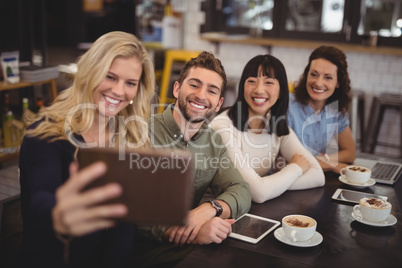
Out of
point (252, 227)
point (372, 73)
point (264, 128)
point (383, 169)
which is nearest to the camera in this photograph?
point (252, 227)

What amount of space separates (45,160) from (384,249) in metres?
1.22

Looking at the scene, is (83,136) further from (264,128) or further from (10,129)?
(10,129)

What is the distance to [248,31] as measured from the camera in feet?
18.5

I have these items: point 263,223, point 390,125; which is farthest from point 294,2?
point 263,223

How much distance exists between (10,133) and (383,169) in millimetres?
2870

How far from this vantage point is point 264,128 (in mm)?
2391

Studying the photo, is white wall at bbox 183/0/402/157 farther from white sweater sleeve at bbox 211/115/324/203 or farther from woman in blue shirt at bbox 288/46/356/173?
white sweater sleeve at bbox 211/115/324/203

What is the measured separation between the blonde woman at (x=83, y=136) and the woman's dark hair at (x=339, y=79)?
4.78 ft

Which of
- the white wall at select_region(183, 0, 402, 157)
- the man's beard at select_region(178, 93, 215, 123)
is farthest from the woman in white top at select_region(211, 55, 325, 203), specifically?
the white wall at select_region(183, 0, 402, 157)

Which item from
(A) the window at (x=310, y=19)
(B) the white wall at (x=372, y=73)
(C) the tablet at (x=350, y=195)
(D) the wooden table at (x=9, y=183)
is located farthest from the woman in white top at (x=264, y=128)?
(A) the window at (x=310, y=19)

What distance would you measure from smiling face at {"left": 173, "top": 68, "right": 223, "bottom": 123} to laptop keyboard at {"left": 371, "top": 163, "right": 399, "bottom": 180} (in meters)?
1.03

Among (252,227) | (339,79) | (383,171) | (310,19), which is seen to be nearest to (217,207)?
(252,227)

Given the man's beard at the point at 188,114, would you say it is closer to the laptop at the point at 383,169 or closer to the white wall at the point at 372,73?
the laptop at the point at 383,169

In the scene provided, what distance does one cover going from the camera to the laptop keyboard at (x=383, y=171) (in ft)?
7.79
